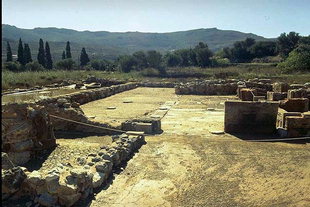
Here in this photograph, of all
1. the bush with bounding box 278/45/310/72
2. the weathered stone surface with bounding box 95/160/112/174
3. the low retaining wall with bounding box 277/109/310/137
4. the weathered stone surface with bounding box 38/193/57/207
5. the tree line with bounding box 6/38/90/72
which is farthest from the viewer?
the tree line with bounding box 6/38/90/72

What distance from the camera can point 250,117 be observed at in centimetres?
1265

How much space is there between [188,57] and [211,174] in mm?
59553

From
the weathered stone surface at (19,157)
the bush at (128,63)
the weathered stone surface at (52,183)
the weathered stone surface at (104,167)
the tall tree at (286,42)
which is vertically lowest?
the weathered stone surface at (19,157)

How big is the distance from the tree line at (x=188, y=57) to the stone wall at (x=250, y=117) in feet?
94.0

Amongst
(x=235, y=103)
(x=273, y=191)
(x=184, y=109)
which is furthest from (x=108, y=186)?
(x=184, y=109)

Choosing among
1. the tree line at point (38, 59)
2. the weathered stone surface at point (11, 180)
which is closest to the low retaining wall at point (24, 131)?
the weathered stone surface at point (11, 180)

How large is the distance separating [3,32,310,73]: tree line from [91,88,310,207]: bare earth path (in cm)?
3112

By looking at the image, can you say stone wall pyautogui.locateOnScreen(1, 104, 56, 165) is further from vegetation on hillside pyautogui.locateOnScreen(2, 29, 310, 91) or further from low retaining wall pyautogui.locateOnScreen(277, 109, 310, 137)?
vegetation on hillside pyautogui.locateOnScreen(2, 29, 310, 91)

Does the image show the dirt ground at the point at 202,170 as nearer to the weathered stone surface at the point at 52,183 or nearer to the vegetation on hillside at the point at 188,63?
the weathered stone surface at the point at 52,183

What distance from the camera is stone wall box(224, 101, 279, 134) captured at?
40.8 feet

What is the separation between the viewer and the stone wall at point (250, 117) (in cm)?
1244

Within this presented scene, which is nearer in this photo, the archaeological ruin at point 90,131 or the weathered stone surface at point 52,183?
the weathered stone surface at point 52,183

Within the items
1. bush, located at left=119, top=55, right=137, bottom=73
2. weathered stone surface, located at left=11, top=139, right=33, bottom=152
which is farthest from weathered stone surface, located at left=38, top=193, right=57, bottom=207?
bush, located at left=119, top=55, right=137, bottom=73

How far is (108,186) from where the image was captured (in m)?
7.56
